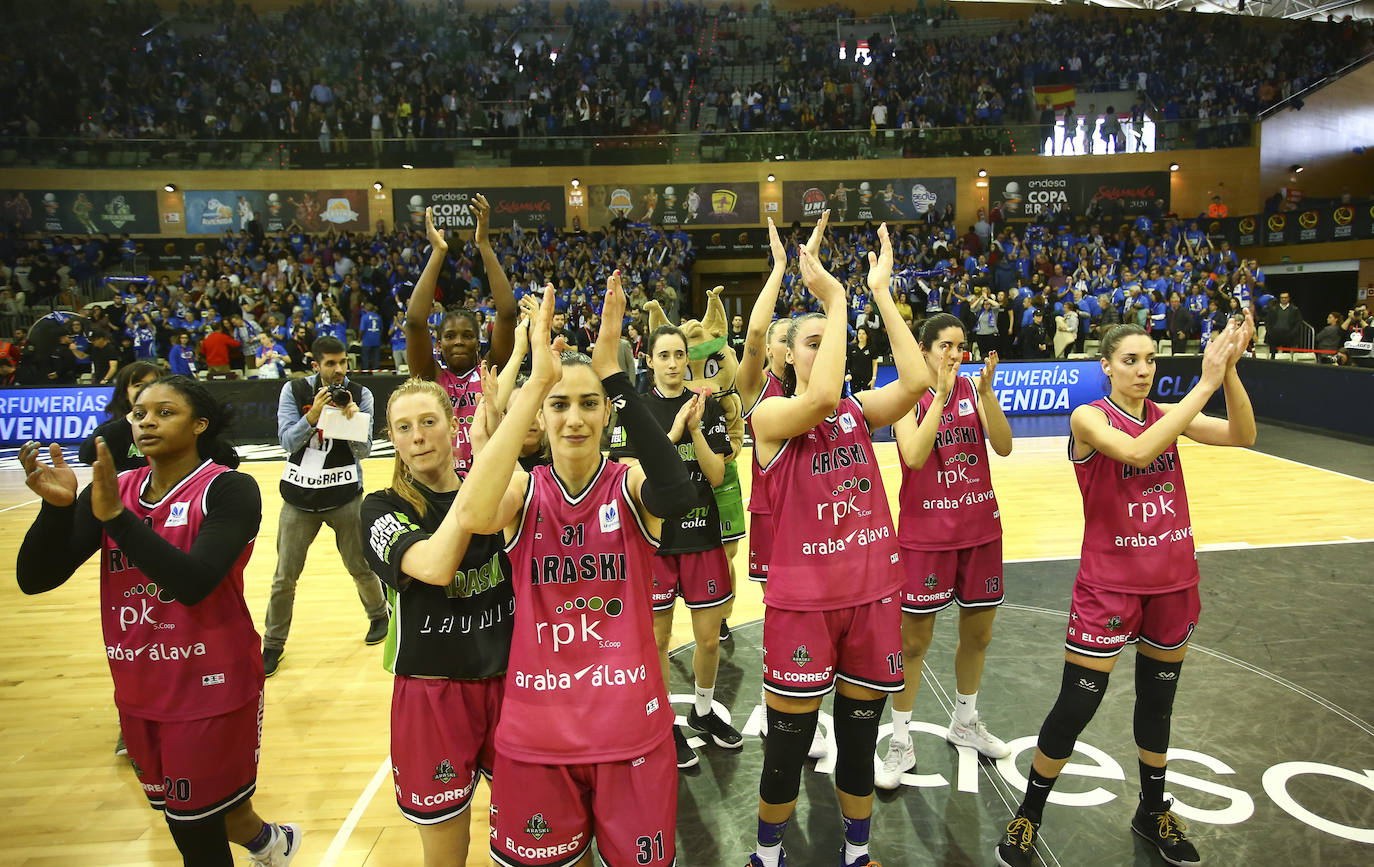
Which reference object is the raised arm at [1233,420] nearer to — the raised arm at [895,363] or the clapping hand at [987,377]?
the clapping hand at [987,377]

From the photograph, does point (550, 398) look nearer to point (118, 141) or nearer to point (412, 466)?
point (412, 466)

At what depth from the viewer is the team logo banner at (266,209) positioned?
23.1 meters

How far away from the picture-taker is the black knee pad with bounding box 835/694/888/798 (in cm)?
335

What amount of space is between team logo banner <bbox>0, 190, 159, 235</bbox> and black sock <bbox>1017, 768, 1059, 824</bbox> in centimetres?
2598

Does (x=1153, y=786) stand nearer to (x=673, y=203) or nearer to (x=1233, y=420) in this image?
(x=1233, y=420)

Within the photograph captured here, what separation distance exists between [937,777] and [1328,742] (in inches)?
84.8

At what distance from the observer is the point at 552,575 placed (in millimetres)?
2566

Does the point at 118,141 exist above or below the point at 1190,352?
above

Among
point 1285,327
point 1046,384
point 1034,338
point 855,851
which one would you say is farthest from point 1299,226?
point 855,851

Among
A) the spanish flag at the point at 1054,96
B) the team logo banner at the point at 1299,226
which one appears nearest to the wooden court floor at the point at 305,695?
the team logo banner at the point at 1299,226

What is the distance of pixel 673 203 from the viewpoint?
2416 cm

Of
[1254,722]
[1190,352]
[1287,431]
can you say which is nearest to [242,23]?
[1190,352]

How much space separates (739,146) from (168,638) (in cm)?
2242

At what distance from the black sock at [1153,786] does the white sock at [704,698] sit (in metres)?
2.14
